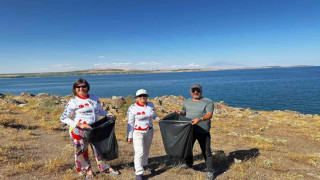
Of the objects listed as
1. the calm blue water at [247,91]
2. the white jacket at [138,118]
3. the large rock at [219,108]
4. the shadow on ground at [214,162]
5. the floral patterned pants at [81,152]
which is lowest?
the calm blue water at [247,91]

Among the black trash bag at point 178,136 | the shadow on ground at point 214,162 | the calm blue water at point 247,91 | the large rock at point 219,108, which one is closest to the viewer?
the black trash bag at point 178,136

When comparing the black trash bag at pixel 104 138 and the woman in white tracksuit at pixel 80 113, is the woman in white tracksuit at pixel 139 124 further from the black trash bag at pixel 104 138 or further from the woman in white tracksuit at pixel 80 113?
the woman in white tracksuit at pixel 80 113

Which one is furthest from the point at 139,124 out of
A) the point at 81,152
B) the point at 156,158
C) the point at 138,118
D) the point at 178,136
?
the point at 156,158

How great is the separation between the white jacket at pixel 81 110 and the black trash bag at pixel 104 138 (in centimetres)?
24

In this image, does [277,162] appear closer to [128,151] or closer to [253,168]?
[253,168]

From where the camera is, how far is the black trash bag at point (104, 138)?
189 inches

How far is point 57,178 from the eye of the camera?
5086 mm

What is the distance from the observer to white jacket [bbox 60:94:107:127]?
14.7ft

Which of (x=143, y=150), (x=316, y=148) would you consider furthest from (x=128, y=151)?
(x=316, y=148)

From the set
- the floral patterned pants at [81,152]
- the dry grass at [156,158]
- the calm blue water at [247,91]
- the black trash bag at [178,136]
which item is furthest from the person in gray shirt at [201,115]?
the calm blue water at [247,91]

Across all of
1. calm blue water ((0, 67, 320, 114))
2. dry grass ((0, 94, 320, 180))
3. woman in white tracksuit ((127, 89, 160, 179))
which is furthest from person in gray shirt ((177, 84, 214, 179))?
calm blue water ((0, 67, 320, 114))

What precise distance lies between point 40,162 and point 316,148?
13.2 meters

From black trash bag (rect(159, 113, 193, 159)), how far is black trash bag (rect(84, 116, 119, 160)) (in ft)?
4.86

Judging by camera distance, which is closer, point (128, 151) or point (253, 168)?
point (253, 168)
